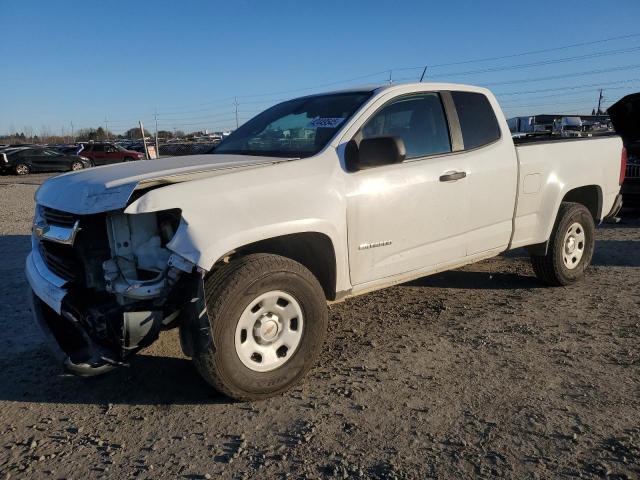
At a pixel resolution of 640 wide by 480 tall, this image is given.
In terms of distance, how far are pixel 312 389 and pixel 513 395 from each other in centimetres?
123

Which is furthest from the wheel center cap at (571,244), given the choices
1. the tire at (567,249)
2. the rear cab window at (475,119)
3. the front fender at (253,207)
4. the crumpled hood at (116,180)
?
the crumpled hood at (116,180)

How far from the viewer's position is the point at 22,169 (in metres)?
28.3

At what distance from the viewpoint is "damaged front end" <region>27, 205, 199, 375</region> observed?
291 cm

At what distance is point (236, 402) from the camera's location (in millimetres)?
3248

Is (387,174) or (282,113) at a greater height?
(282,113)

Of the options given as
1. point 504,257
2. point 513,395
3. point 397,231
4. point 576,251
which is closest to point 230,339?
point 397,231

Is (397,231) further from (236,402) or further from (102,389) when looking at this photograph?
(102,389)

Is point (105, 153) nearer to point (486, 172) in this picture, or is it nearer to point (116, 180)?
point (486, 172)

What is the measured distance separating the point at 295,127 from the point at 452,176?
4.22 feet

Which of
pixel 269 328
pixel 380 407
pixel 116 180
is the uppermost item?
pixel 116 180

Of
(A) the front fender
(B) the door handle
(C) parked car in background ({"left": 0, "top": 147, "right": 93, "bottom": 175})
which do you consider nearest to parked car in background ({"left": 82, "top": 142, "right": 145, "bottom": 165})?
(C) parked car in background ({"left": 0, "top": 147, "right": 93, "bottom": 175})

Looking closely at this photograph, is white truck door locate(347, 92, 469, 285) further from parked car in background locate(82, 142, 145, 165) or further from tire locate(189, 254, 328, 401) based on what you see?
parked car in background locate(82, 142, 145, 165)

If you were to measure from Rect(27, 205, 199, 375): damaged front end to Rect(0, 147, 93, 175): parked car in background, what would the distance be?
27903 mm

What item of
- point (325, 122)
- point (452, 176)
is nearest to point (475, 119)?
point (452, 176)
